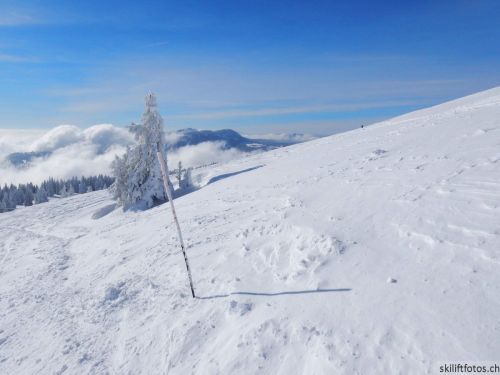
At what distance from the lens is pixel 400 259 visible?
8602 mm

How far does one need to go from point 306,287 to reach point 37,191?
128 m

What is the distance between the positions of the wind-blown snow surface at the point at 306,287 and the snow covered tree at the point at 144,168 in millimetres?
17019

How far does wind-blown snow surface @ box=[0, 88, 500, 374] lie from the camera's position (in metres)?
6.65

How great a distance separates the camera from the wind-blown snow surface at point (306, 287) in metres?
6.65

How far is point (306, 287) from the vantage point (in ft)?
29.2

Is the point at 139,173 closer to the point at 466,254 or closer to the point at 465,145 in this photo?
the point at 465,145

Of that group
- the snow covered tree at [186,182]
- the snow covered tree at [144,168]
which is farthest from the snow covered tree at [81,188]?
the snow covered tree at [186,182]

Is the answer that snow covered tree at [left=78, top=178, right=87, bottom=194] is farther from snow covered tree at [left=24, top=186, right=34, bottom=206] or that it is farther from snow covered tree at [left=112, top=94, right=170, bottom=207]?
snow covered tree at [left=112, top=94, right=170, bottom=207]

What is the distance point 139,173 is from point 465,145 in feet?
96.1

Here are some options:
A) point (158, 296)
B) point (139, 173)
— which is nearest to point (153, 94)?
point (139, 173)

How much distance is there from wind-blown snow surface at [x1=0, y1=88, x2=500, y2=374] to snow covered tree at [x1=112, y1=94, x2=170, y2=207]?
1702 centimetres

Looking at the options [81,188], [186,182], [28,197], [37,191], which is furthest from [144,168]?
[81,188]

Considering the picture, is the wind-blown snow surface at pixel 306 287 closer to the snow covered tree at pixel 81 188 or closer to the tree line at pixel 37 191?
the tree line at pixel 37 191

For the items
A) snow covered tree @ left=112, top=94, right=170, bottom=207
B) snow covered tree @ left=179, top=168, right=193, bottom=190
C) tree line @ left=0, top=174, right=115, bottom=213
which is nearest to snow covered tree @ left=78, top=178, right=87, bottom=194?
tree line @ left=0, top=174, right=115, bottom=213
